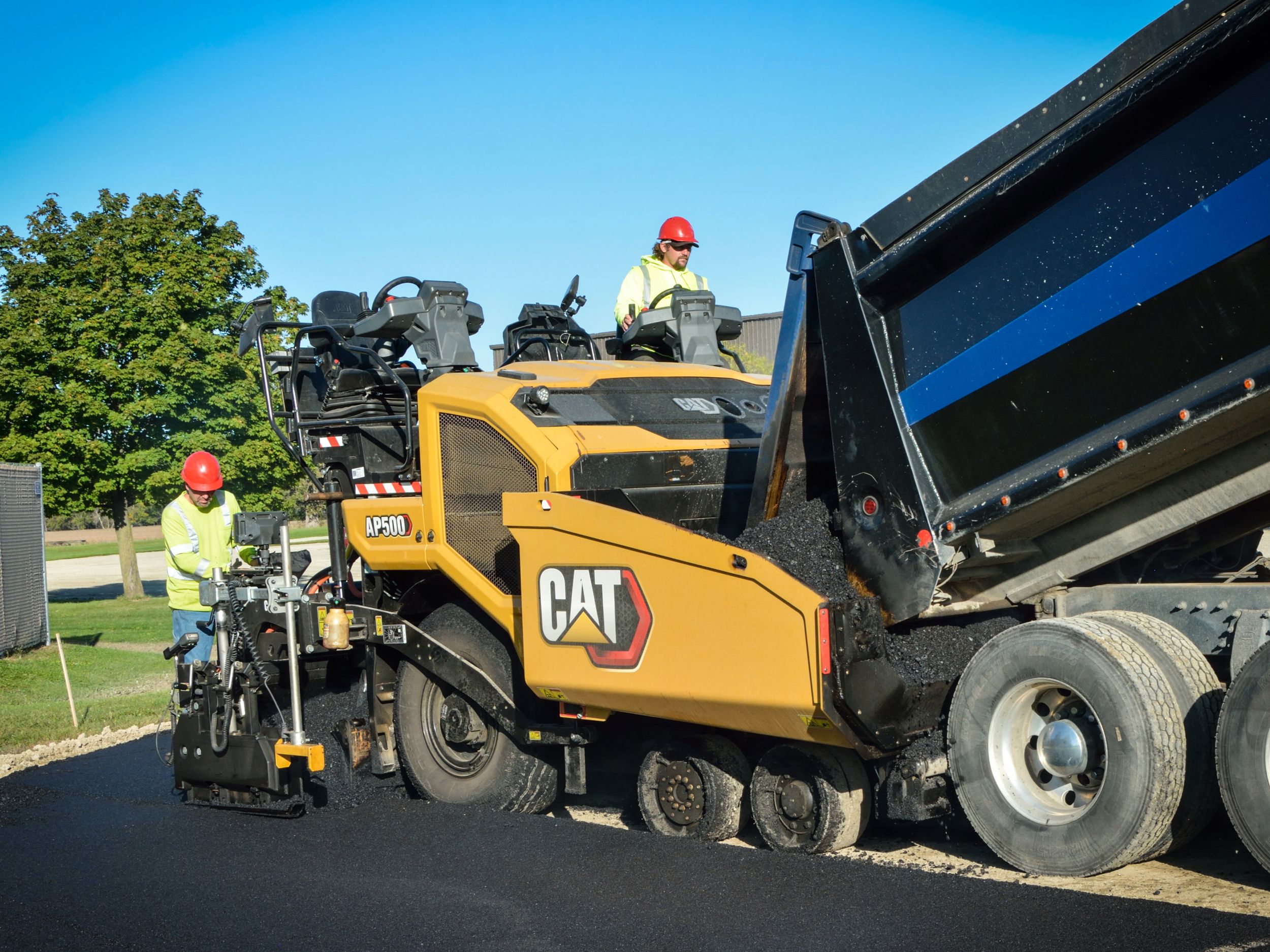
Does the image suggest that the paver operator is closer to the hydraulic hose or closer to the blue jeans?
the blue jeans

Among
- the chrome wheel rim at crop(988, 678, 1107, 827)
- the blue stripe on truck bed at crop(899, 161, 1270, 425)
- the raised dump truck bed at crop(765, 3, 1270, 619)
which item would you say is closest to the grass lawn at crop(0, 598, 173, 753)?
the raised dump truck bed at crop(765, 3, 1270, 619)

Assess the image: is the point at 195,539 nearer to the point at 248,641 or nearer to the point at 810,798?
the point at 248,641

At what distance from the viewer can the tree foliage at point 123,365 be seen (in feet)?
63.7

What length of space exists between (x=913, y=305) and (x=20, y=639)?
1361 centimetres

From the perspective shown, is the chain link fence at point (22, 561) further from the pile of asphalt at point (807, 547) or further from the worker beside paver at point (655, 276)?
the pile of asphalt at point (807, 547)

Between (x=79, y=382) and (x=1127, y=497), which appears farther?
(x=79, y=382)

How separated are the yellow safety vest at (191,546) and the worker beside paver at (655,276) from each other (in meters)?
2.72

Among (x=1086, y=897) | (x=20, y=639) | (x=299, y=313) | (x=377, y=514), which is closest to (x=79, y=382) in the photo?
(x=299, y=313)

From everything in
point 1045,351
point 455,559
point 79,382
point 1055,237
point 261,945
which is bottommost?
point 261,945

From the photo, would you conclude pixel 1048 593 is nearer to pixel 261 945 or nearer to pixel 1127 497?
pixel 1127 497

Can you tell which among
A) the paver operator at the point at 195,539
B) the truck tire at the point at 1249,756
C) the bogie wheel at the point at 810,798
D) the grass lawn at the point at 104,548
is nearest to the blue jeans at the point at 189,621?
the paver operator at the point at 195,539

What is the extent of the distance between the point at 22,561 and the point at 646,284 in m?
11.0

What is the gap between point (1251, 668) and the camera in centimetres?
354

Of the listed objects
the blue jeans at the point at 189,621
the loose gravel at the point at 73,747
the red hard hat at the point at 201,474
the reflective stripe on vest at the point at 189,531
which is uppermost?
the red hard hat at the point at 201,474
